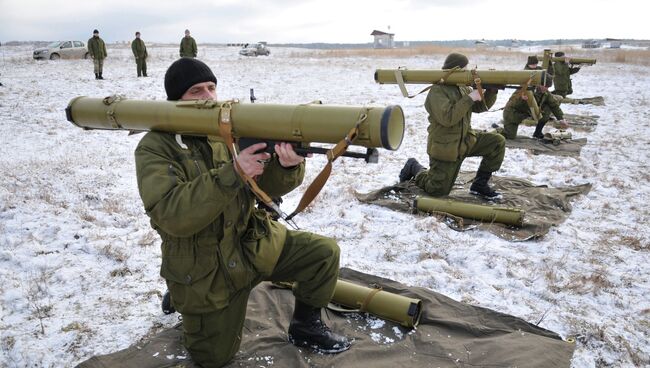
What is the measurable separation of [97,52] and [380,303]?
15.8 meters

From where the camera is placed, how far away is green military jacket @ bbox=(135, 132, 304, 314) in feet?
7.70

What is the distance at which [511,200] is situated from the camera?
20.5 ft

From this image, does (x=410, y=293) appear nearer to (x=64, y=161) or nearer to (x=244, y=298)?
(x=244, y=298)

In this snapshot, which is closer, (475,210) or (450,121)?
(475,210)

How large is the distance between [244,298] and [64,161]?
5813mm

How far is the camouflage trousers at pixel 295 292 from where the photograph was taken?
9.39 feet

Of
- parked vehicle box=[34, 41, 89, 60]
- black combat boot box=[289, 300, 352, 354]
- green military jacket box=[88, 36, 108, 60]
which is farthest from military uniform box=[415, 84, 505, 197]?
parked vehicle box=[34, 41, 89, 60]

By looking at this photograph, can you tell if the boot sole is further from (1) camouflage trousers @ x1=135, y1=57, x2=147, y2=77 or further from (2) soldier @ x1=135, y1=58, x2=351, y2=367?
(1) camouflage trousers @ x1=135, y1=57, x2=147, y2=77

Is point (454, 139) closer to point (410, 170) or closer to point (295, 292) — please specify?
point (410, 170)

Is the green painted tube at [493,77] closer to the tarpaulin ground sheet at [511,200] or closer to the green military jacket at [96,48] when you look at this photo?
the tarpaulin ground sheet at [511,200]

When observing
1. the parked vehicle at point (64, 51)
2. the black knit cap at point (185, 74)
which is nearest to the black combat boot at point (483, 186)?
the black knit cap at point (185, 74)

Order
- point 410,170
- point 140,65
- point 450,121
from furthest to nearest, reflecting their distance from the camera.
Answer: point 140,65 → point 410,170 → point 450,121

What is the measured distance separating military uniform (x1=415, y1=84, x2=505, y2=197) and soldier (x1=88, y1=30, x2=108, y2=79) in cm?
1386

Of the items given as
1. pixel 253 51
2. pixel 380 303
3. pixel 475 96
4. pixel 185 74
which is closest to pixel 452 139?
pixel 475 96
